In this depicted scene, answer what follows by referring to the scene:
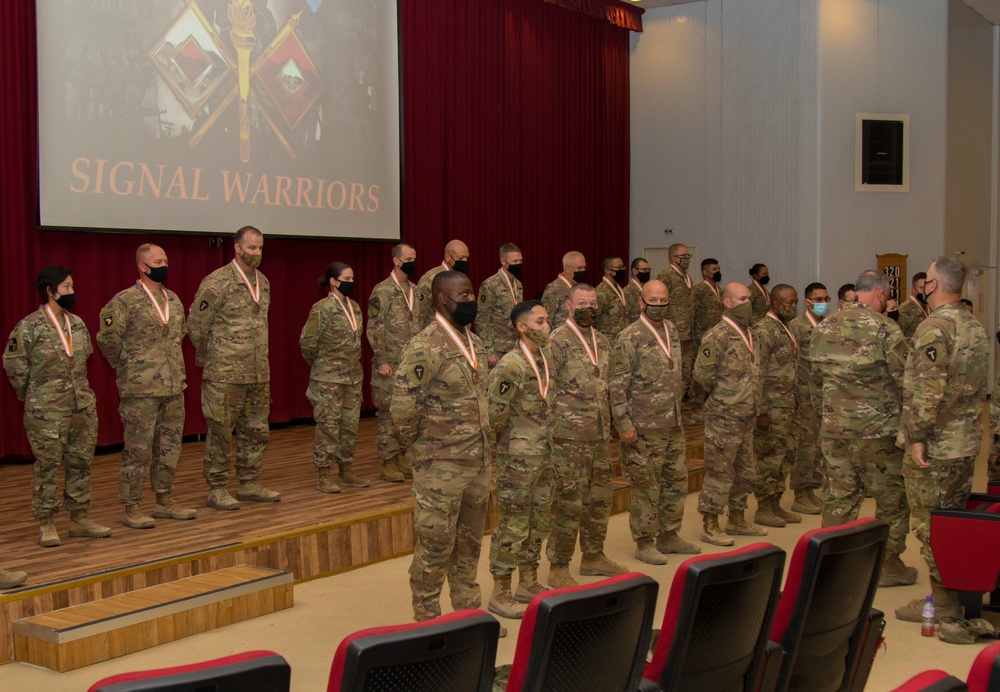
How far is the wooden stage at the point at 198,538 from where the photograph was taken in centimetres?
476

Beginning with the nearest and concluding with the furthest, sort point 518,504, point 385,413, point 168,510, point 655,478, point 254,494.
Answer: point 518,504 → point 168,510 → point 655,478 → point 254,494 → point 385,413

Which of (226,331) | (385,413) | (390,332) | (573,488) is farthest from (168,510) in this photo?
(573,488)

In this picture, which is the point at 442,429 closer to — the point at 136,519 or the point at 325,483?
the point at 136,519

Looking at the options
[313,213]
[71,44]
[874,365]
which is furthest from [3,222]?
[874,365]

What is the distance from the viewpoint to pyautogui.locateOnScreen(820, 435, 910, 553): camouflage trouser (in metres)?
5.30

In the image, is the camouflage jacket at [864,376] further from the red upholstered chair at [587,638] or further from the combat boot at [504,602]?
the red upholstered chair at [587,638]

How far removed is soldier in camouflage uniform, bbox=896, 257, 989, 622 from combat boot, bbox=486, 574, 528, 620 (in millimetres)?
1958

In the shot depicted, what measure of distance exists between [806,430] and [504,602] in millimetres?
3202

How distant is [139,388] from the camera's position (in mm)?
5680

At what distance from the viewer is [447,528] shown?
4293 mm

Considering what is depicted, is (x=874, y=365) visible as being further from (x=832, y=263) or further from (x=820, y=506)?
(x=832, y=263)

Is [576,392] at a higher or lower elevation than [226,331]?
lower

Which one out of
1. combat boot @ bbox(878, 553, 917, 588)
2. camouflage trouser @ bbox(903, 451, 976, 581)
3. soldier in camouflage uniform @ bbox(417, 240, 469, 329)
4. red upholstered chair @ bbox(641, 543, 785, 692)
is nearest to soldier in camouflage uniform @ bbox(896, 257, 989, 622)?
camouflage trouser @ bbox(903, 451, 976, 581)

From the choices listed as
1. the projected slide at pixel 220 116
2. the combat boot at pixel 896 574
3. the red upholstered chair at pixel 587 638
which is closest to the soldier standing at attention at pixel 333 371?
the projected slide at pixel 220 116
